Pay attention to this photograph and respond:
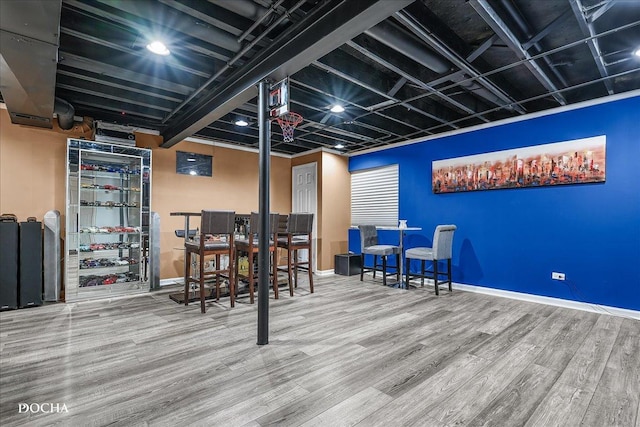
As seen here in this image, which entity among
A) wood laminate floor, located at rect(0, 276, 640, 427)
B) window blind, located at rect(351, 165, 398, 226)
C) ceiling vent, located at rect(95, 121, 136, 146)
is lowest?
wood laminate floor, located at rect(0, 276, 640, 427)

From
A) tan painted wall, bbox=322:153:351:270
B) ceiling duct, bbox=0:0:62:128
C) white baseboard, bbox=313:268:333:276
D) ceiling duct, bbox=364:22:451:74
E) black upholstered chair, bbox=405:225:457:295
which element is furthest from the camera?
tan painted wall, bbox=322:153:351:270

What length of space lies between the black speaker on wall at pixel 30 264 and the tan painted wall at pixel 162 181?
589mm

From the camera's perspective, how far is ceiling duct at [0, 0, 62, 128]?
2.03 metres

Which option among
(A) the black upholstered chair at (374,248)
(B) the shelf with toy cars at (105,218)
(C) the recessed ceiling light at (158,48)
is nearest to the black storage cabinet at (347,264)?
(A) the black upholstered chair at (374,248)

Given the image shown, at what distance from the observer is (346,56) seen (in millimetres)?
3396

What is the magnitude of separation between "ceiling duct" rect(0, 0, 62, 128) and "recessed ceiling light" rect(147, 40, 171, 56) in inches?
27.9

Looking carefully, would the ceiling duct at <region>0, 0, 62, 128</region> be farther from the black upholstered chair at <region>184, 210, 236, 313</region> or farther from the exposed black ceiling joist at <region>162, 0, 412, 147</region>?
the black upholstered chair at <region>184, 210, 236, 313</region>

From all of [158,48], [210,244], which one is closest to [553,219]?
[210,244]

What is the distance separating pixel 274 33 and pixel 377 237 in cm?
Result: 455

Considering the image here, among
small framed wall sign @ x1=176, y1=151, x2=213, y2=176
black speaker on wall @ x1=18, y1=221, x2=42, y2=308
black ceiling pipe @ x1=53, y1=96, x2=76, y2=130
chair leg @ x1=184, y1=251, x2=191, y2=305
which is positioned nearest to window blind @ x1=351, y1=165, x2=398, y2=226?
small framed wall sign @ x1=176, y1=151, x2=213, y2=176

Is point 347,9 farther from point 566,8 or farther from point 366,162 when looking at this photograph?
point 366,162

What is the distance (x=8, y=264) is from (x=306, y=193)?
5038mm

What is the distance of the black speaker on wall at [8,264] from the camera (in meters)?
3.89

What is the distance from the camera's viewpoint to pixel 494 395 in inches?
81.7
